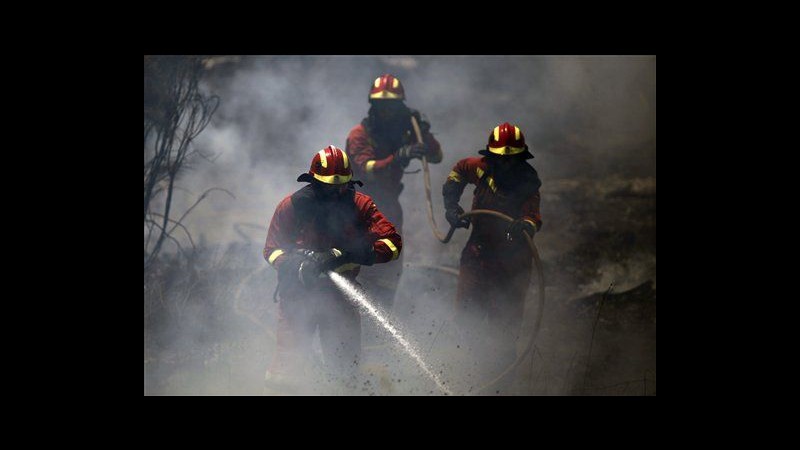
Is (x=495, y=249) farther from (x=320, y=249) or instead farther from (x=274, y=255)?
(x=274, y=255)

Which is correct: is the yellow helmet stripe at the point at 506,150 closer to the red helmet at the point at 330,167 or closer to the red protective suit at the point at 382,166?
the red protective suit at the point at 382,166

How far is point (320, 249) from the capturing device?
20.0 feet

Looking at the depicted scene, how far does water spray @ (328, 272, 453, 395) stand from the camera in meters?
6.14

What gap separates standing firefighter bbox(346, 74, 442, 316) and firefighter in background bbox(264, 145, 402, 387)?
2.08 metres

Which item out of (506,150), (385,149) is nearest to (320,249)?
(506,150)

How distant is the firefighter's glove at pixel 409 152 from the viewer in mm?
7965

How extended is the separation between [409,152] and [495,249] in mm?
1599

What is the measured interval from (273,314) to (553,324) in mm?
3866

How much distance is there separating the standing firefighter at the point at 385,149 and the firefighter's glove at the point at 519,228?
1.59 m

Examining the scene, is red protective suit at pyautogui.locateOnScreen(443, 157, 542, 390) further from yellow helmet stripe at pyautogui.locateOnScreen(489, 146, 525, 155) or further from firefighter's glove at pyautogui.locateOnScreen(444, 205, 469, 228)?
yellow helmet stripe at pyautogui.locateOnScreen(489, 146, 525, 155)

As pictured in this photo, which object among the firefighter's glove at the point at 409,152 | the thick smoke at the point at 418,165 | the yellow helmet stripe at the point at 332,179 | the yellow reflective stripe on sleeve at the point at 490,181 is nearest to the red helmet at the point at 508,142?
the yellow reflective stripe on sleeve at the point at 490,181

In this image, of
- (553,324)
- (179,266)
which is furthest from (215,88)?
(553,324)

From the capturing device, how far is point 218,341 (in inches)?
326

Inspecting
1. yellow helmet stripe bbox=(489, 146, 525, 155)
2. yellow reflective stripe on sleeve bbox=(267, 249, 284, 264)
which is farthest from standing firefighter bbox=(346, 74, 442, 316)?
yellow reflective stripe on sleeve bbox=(267, 249, 284, 264)
